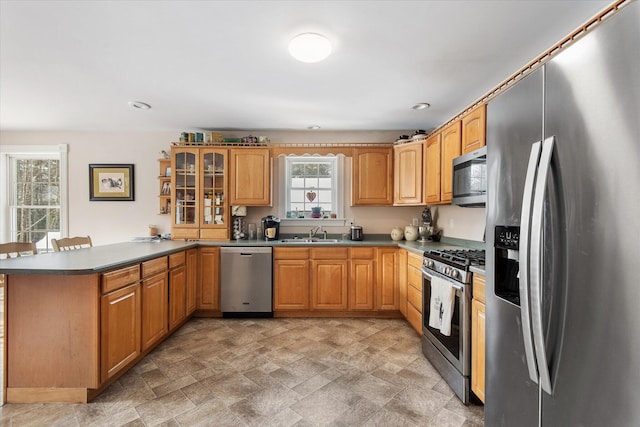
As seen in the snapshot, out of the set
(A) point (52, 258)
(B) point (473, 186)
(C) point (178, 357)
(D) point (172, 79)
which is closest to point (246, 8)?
(D) point (172, 79)

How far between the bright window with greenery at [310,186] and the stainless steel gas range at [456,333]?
2021 mm

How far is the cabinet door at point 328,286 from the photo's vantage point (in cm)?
340

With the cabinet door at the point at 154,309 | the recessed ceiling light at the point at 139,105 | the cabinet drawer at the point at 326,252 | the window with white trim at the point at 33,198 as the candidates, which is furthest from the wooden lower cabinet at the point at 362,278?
the window with white trim at the point at 33,198

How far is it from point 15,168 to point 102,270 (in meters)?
4.03

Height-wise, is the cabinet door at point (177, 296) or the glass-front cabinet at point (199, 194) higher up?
the glass-front cabinet at point (199, 194)

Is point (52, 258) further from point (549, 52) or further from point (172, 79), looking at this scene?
point (549, 52)

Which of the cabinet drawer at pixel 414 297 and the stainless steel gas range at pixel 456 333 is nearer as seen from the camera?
the stainless steel gas range at pixel 456 333

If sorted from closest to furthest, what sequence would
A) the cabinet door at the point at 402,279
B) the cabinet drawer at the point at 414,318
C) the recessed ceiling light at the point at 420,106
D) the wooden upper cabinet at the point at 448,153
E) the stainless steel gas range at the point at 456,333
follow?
the stainless steel gas range at the point at 456,333
the wooden upper cabinet at the point at 448,153
the cabinet drawer at the point at 414,318
the recessed ceiling light at the point at 420,106
the cabinet door at the point at 402,279

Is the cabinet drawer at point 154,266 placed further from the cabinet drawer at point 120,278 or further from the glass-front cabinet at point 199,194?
the glass-front cabinet at point 199,194

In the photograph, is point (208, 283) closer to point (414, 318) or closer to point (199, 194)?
point (199, 194)

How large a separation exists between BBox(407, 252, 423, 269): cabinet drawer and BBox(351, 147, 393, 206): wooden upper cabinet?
3.10 ft

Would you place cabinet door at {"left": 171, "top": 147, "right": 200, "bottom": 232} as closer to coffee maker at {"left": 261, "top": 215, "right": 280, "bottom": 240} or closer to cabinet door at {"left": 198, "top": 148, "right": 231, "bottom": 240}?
cabinet door at {"left": 198, "top": 148, "right": 231, "bottom": 240}

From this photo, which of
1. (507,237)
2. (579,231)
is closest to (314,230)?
(507,237)

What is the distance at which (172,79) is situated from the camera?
2494mm
